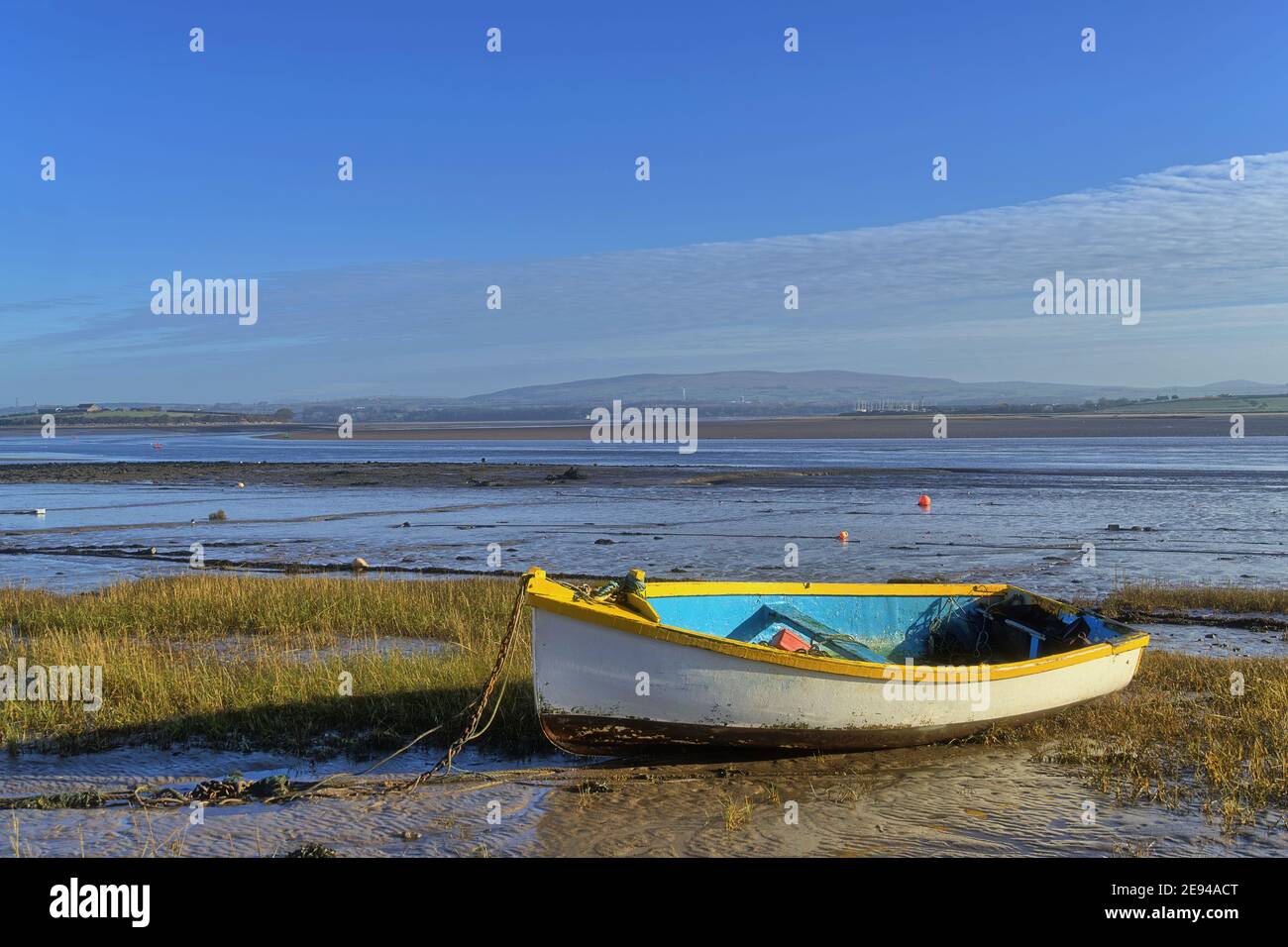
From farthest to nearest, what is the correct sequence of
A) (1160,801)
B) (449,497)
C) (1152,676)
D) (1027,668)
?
1. (449,497)
2. (1152,676)
3. (1027,668)
4. (1160,801)

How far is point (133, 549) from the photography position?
23.5 metres

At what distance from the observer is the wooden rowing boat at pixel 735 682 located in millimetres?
8391

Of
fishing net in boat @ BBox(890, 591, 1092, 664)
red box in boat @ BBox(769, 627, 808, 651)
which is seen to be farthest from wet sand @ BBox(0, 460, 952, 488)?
red box in boat @ BBox(769, 627, 808, 651)

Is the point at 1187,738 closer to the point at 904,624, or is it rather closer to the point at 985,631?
the point at 985,631

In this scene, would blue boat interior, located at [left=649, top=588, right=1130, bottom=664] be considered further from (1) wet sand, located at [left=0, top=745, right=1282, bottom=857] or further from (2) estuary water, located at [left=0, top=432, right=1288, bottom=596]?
(2) estuary water, located at [left=0, top=432, right=1288, bottom=596]

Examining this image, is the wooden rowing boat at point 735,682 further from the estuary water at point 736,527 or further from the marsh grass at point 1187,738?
the estuary water at point 736,527

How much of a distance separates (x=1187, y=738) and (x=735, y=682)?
160 inches

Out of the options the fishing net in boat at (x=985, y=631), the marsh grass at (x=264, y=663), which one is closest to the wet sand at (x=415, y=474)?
the marsh grass at (x=264, y=663)

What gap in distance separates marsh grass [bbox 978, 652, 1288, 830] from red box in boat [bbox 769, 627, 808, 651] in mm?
1804

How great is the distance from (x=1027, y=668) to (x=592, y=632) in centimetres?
378

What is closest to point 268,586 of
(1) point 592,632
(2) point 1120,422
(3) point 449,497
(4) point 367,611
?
(4) point 367,611

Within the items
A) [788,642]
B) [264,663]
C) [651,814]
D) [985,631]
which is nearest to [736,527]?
[985,631]

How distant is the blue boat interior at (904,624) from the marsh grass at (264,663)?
207 centimetres

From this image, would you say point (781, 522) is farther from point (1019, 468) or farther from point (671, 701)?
point (1019, 468)
